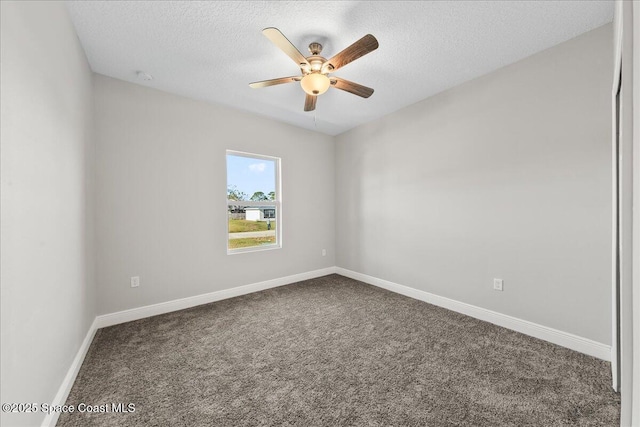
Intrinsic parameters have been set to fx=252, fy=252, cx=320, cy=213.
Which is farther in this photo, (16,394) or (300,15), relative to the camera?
(300,15)

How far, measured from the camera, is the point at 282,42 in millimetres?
1775

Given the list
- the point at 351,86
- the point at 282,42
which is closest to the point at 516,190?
the point at 351,86

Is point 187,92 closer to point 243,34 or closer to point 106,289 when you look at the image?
point 243,34

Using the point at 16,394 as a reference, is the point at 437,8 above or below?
above

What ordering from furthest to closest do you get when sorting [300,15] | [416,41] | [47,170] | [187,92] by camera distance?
[187,92]
[416,41]
[300,15]
[47,170]

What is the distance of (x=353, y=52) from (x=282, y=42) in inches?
20.7

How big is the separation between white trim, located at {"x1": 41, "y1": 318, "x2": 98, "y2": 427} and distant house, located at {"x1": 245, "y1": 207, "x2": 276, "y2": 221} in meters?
2.09

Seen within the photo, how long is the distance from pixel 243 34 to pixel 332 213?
3.17 meters

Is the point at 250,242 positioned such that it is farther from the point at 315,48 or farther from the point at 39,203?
the point at 315,48

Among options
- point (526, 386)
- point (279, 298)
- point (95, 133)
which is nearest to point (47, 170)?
point (95, 133)

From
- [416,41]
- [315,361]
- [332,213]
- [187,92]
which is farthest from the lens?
[332,213]

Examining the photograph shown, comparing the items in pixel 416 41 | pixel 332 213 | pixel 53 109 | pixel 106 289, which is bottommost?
pixel 106 289

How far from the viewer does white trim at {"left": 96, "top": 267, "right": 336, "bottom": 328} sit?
2657 mm

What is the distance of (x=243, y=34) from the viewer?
2.04 metres
